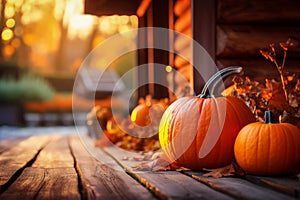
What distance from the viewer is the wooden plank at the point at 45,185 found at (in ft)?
6.43

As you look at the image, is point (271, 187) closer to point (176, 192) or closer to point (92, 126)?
point (176, 192)

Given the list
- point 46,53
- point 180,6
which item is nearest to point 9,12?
point 46,53

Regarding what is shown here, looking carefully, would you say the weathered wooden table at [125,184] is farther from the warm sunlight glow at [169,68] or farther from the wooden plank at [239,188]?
the warm sunlight glow at [169,68]

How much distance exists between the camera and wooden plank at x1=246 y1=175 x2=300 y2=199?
1877 millimetres

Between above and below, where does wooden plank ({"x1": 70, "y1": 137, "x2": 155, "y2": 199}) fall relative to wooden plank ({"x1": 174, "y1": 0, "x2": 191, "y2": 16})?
below

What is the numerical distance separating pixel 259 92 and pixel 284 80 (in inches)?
7.2

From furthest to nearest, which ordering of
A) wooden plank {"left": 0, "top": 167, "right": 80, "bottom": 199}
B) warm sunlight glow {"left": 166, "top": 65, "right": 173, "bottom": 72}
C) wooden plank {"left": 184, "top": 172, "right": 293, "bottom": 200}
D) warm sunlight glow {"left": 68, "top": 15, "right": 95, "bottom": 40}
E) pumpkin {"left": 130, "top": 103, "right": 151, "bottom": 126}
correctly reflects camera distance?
warm sunlight glow {"left": 68, "top": 15, "right": 95, "bottom": 40}
warm sunlight glow {"left": 166, "top": 65, "right": 173, "bottom": 72}
pumpkin {"left": 130, "top": 103, "right": 151, "bottom": 126}
wooden plank {"left": 0, "top": 167, "right": 80, "bottom": 199}
wooden plank {"left": 184, "top": 172, "right": 293, "bottom": 200}

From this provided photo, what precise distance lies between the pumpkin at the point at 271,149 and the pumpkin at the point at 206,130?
21 cm

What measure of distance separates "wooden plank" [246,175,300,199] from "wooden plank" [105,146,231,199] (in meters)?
0.25

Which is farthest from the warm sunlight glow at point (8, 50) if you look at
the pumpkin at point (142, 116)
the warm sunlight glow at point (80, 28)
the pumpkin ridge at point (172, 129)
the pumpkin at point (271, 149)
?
the pumpkin at point (271, 149)

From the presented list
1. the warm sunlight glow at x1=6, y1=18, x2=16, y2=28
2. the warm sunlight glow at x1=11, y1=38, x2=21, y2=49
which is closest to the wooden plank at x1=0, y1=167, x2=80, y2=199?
the warm sunlight glow at x1=6, y1=18, x2=16, y2=28

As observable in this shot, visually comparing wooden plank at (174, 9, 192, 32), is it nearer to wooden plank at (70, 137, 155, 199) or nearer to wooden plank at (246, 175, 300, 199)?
wooden plank at (70, 137, 155, 199)

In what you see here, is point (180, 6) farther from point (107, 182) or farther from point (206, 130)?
point (107, 182)

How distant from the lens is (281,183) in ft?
6.69
